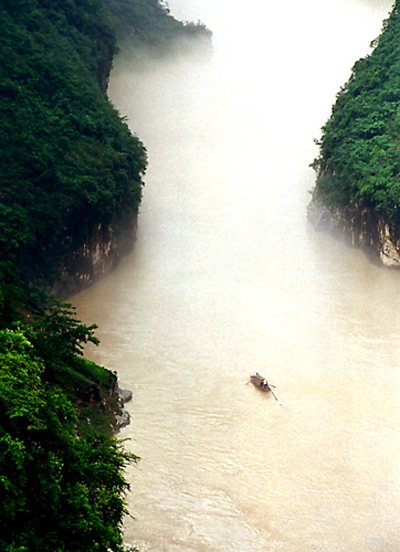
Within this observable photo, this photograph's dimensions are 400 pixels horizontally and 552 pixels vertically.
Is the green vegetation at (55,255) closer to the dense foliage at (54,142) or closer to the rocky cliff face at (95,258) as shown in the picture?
the dense foliage at (54,142)

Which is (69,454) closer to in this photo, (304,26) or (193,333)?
(193,333)

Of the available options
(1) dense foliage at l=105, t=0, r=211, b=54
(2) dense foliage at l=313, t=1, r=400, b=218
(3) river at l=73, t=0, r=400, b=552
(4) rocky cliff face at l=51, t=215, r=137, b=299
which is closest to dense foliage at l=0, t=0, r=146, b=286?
(4) rocky cliff face at l=51, t=215, r=137, b=299

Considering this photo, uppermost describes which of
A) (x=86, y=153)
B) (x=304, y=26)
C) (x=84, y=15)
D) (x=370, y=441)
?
(x=304, y=26)

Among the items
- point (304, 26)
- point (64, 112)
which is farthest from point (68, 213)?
point (304, 26)

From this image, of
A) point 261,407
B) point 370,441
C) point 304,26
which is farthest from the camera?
point 304,26

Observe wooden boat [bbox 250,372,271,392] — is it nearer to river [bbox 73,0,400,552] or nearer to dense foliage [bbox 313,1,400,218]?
river [bbox 73,0,400,552]

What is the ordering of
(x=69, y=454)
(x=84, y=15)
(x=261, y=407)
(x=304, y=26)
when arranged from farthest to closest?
(x=304, y=26) < (x=84, y=15) < (x=261, y=407) < (x=69, y=454)

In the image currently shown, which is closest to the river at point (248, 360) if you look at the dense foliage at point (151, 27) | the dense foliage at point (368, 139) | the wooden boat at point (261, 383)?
the wooden boat at point (261, 383)
